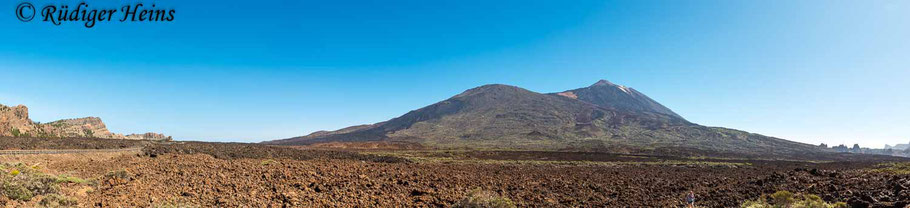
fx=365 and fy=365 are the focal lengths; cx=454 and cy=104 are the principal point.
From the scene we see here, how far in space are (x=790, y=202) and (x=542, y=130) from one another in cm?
10475

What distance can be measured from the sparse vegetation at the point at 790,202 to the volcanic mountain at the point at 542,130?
2714 inches

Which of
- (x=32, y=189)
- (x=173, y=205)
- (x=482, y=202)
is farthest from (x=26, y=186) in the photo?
(x=482, y=202)

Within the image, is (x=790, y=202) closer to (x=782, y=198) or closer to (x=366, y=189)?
(x=782, y=198)

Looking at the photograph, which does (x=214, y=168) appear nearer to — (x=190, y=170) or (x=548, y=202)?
(x=190, y=170)

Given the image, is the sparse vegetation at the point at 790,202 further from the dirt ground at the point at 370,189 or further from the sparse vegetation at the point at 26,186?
the sparse vegetation at the point at 26,186

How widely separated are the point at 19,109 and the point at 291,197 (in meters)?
71.0

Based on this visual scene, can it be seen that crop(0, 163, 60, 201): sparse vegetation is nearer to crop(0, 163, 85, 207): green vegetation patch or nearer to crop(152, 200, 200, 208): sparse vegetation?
crop(0, 163, 85, 207): green vegetation patch

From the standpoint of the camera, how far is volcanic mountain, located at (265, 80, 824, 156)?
95.2m

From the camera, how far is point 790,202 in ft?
43.1

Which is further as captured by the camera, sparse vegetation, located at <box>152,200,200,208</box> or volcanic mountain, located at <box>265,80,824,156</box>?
volcanic mountain, located at <box>265,80,824,156</box>

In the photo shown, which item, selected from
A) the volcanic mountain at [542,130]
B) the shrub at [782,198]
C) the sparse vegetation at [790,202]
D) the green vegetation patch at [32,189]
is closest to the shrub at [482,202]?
the sparse vegetation at [790,202]

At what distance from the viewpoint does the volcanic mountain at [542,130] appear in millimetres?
95188

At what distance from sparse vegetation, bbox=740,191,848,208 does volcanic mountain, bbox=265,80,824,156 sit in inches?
2714

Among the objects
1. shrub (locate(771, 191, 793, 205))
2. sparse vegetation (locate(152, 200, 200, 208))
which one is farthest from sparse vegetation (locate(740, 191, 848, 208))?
sparse vegetation (locate(152, 200, 200, 208))
